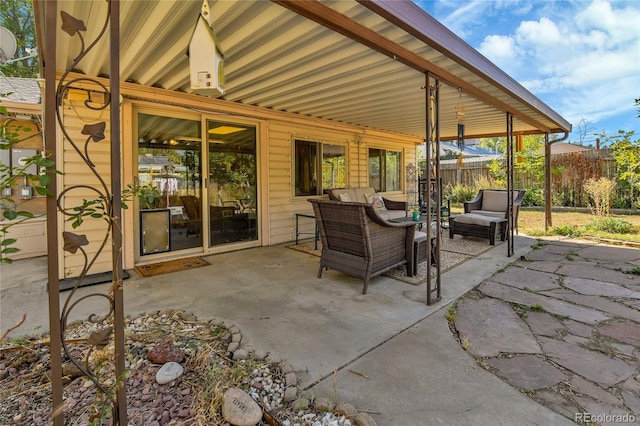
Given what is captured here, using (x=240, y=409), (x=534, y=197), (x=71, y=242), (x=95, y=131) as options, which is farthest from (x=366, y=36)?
(x=534, y=197)

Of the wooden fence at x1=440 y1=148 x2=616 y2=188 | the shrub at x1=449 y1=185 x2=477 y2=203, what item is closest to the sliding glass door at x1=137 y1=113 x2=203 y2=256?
the wooden fence at x1=440 y1=148 x2=616 y2=188

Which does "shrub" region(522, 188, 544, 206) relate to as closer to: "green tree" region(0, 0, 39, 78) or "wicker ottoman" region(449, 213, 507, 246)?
"wicker ottoman" region(449, 213, 507, 246)

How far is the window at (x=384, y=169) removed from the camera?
7820 mm

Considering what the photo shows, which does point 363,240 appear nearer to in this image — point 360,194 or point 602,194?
point 360,194

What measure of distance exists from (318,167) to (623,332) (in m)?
5.07

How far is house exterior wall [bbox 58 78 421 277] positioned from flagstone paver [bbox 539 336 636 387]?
3952 millimetres

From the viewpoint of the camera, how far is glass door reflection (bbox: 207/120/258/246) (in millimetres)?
4965

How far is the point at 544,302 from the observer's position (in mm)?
3039

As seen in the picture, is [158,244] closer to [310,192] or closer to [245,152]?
[245,152]

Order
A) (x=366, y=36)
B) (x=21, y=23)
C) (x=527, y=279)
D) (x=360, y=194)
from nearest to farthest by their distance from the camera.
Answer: (x=366, y=36) < (x=527, y=279) < (x=360, y=194) < (x=21, y=23)

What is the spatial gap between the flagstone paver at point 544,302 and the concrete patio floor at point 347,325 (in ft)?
0.70

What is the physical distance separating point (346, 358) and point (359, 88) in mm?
3500

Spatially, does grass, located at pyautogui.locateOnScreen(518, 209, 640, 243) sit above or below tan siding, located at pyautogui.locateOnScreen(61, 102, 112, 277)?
below

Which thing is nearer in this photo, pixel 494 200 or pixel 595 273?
pixel 595 273
